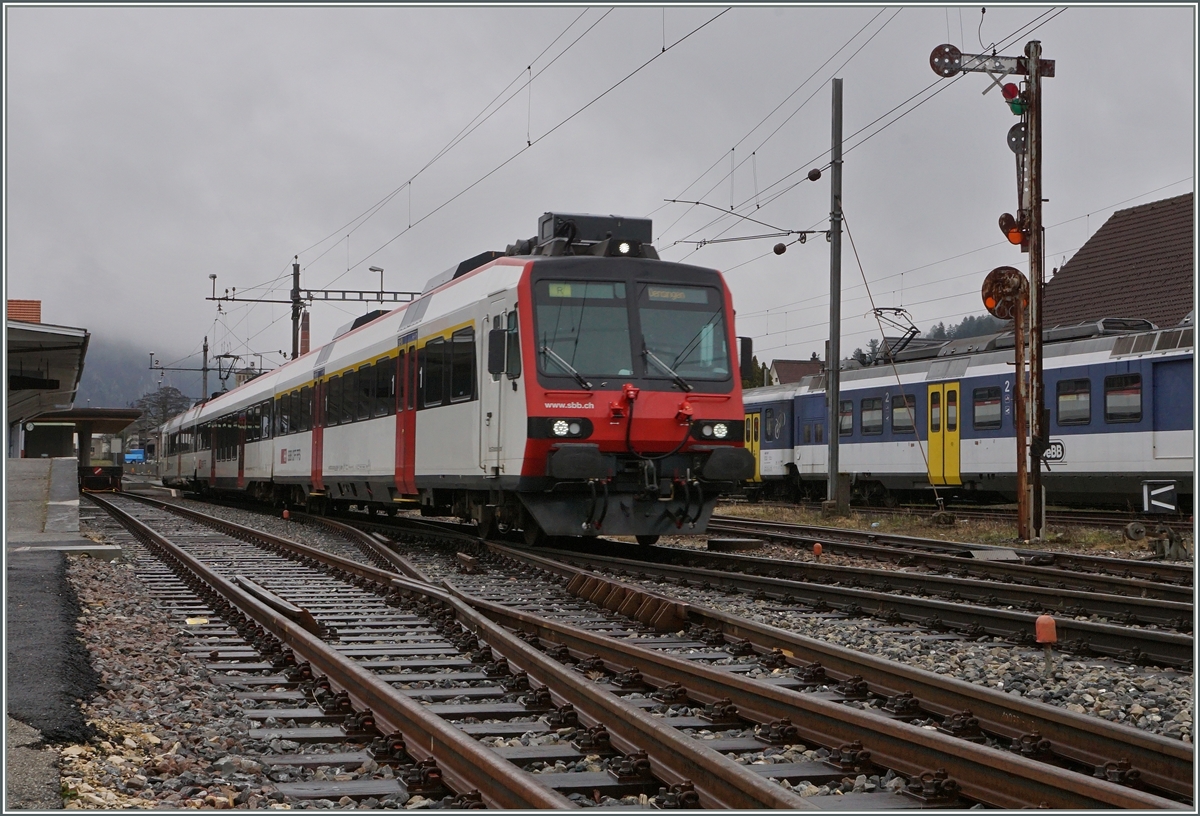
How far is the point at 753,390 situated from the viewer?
1303 inches

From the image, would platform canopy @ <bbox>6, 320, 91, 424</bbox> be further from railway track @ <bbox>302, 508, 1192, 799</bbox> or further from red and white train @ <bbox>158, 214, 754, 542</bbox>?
railway track @ <bbox>302, 508, 1192, 799</bbox>

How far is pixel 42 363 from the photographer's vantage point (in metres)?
22.9

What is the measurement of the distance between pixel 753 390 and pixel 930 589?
22874 mm

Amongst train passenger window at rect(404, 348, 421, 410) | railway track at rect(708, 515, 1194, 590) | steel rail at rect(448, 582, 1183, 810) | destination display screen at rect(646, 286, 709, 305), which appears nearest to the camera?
steel rail at rect(448, 582, 1183, 810)

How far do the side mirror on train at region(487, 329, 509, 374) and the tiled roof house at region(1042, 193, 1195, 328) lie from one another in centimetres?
2293

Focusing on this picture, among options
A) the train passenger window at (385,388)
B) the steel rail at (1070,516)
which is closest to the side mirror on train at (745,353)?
the train passenger window at (385,388)

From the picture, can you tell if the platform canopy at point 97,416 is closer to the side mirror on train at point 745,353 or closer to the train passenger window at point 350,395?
the train passenger window at point 350,395

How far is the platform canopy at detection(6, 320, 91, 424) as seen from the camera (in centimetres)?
1641

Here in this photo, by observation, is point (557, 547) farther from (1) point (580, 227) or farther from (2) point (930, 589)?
(2) point (930, 589)

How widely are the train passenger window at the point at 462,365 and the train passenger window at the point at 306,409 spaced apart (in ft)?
28.7

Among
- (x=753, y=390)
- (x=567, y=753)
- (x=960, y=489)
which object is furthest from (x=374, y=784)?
(x=753, y=390)

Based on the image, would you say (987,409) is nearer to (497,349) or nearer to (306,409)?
(306,409)

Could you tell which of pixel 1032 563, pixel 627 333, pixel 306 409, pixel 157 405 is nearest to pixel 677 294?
pixel 627 333

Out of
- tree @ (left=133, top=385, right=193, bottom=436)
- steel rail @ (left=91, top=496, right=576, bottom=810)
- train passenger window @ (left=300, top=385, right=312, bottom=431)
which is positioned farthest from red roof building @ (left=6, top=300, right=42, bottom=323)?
tree @ (left=133, top=385, right=193, bottom=436)
